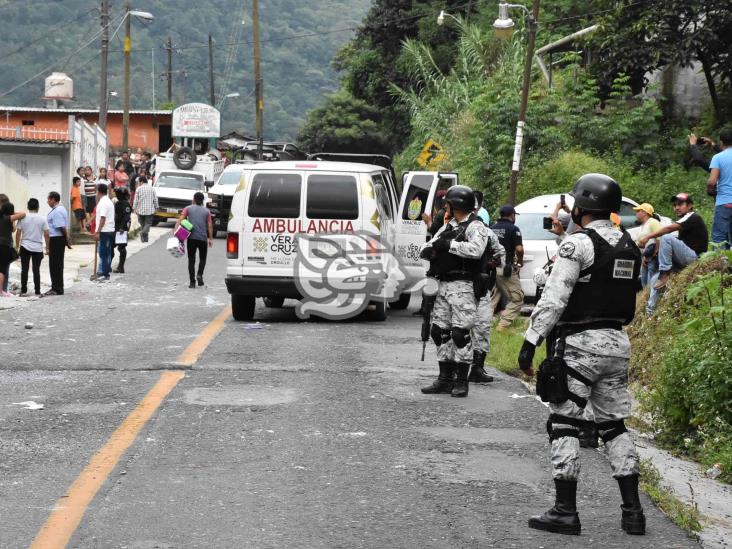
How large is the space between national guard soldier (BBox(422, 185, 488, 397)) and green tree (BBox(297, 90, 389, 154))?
50.8 m

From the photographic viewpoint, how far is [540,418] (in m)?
9.33

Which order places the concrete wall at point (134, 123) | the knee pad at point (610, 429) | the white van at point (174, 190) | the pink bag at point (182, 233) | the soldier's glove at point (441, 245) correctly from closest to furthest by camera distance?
the knee pad at point (610, 429), the soldier's glove at point (441, 245), the pink bag at point (182, 233), the white van at point (174, 190), the concrete wall at point (134, 123)

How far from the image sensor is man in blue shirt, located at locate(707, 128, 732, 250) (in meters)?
12.8

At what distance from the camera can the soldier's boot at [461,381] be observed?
10.2 m

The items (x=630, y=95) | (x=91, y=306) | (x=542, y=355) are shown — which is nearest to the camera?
(x=542, y=355)

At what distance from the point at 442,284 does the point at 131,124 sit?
2300 inches

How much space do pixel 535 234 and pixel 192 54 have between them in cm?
11198

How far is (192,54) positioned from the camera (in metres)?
126

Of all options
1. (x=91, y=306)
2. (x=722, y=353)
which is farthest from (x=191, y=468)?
(x=91, y=306)

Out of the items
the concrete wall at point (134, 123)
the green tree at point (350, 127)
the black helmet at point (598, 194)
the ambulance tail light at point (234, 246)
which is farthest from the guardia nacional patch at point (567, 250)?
the concrete wall at point (134, 123)

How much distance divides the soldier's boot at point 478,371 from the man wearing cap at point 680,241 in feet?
8.17

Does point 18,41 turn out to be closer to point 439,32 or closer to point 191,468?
point 439,32

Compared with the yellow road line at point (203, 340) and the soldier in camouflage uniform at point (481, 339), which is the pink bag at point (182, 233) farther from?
the soldier in camouflage uniform at point (481, 339)

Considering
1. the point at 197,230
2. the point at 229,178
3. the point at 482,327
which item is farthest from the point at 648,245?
the point at 229,178
